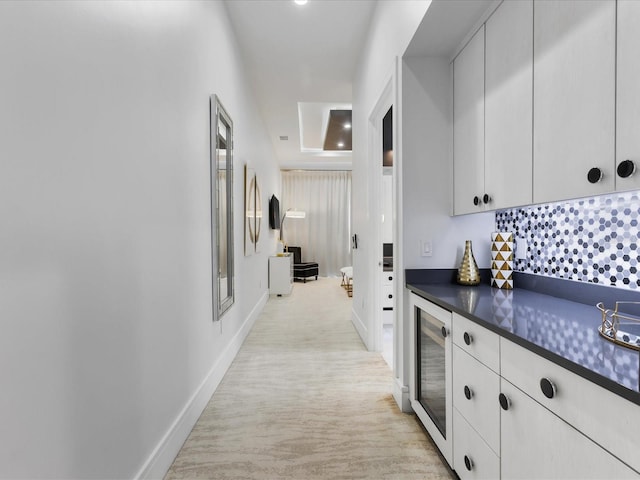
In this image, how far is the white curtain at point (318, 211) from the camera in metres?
9.12

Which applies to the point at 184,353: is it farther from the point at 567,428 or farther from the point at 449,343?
the point at 567,428

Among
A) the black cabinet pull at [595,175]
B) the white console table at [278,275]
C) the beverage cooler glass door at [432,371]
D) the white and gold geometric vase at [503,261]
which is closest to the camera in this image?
the black cabinet pull at [595,175]

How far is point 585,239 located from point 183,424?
7.02 feet

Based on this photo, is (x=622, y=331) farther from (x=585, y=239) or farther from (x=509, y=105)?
(x=509, y=105)

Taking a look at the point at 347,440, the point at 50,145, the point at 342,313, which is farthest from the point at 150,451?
the point at 342,313

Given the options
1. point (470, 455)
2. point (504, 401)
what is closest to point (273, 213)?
point (470, 455)

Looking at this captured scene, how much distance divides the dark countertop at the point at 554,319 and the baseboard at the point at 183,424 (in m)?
1.44

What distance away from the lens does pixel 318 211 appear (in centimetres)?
916

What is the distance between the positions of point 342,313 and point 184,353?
124 inches

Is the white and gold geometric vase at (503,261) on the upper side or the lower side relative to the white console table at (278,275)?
upper

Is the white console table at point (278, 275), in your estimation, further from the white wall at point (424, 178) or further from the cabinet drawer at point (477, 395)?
the cabinet drawer at point (477, 395)

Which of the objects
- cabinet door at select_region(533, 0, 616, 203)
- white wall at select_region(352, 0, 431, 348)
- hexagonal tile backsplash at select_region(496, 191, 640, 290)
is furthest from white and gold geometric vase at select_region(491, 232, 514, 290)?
white wall at select_region(352, 0, 431, 348)

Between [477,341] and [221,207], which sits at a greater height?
[221,207]

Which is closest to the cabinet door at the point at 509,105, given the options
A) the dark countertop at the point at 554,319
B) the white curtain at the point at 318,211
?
the dark countertop at the point at 554,319
